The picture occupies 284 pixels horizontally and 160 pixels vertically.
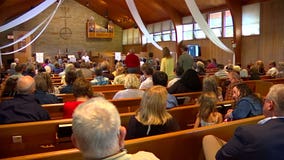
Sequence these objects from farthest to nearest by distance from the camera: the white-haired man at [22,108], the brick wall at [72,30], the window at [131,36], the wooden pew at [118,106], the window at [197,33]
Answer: the window at [131,36], the brick wall at [72,30], the window at [197,33], the wooden pew at [118,106], the white-haired man at [22,108]

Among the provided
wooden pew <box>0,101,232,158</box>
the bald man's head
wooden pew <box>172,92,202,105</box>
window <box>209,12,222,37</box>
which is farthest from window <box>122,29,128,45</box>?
wooden pew <box>0,101,232,158</box>

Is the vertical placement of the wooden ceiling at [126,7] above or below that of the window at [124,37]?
above

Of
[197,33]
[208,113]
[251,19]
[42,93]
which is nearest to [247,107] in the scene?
[208,113]

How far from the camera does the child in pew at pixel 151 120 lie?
2084 millimetres

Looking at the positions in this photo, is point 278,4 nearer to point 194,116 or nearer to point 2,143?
point 194,116

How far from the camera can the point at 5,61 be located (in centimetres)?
1474

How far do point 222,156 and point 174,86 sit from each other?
2853 mm

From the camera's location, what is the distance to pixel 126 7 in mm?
14945

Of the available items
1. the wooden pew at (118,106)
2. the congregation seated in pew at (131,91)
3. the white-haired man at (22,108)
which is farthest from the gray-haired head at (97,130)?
the congregation seated in pew at (131,91)

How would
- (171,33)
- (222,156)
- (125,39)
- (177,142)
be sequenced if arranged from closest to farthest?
(222,156) < (177,142) < (171,33) < (125,39)

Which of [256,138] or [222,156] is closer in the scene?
[256,138]

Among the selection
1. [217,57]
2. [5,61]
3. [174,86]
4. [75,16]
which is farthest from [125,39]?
[174,86]

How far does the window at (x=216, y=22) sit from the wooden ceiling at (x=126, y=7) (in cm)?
25

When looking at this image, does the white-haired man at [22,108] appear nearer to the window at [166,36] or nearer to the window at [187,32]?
the window at [187,32]
